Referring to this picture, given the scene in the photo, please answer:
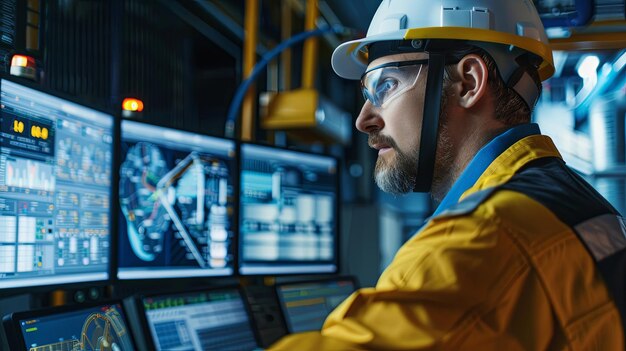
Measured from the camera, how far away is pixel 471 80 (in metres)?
1.30

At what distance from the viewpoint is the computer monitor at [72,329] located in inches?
46.2

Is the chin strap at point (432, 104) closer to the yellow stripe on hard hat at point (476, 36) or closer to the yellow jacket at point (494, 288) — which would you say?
the yellow stripe on hard hat at point (476, 36)

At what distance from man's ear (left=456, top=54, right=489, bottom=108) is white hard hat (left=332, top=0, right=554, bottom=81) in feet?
0.13

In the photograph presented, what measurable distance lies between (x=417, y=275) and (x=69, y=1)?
148 centimetres

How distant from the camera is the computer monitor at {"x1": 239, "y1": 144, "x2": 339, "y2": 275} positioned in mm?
2070

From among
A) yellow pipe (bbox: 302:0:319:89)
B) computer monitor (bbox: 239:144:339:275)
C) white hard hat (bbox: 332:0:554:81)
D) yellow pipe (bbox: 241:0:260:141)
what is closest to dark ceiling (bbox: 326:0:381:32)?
yellow pipe (bbox: 302:0:319:89)

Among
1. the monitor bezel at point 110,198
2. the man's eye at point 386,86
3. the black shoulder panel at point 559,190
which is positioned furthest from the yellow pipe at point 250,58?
the black shoulder panel at point 559,190

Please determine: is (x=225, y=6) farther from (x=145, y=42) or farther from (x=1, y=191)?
(x=1, y=191)

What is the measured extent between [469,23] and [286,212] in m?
1.07

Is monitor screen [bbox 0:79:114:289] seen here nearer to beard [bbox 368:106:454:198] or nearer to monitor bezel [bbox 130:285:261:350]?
monitor bezel [bbox 130:285:261:350]

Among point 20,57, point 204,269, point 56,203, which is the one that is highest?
point 20,57

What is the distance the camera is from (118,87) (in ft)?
6.98

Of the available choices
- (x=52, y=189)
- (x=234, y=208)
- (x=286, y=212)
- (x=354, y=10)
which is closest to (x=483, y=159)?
(x=52, y=189)

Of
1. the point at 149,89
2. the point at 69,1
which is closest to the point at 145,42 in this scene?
the point at 149,89
